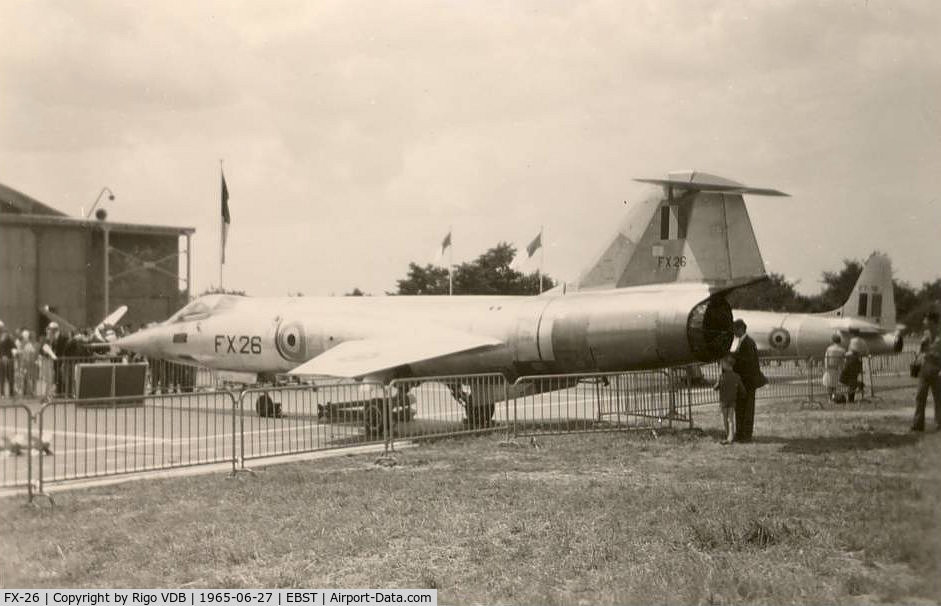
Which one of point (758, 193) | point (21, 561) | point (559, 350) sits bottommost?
point (21, 561)

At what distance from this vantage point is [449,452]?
10.9 m

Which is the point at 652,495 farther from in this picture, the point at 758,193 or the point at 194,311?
the point at 194,311

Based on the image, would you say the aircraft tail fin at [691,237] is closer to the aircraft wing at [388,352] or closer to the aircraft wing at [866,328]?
the aircraft wing at [388,352]

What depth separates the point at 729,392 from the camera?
36.9 ft

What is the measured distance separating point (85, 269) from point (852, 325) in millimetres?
25613

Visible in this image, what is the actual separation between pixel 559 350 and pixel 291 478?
5.58 metres

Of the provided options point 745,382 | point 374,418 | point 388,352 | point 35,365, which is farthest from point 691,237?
point 35,365

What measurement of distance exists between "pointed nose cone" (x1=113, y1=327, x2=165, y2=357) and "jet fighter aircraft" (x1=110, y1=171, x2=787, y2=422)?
9.25ft

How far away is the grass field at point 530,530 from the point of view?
16.9 ft

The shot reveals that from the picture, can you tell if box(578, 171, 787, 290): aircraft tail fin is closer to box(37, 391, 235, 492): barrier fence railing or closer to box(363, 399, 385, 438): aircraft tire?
box(363, 399, 385, 438): aircraft tire

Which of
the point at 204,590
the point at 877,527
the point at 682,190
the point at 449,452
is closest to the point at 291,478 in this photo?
the point at 449,452

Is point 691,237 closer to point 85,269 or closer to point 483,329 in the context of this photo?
point 483,329

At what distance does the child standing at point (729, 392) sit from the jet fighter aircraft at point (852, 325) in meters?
13.1

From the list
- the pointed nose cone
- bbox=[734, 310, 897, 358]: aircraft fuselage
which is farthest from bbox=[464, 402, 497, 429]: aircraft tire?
bbox=[734, 310, 897, 358]: aircraft fuselage
